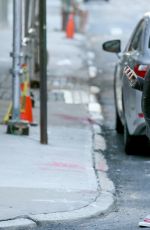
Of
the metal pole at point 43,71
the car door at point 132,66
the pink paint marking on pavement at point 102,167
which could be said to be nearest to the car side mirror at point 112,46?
the car door at point 132,66

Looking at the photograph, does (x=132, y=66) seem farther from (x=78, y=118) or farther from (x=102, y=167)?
(x=78, y=118)

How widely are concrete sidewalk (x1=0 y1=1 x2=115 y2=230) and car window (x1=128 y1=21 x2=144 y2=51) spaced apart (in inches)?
51.0

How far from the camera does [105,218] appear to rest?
832 cm

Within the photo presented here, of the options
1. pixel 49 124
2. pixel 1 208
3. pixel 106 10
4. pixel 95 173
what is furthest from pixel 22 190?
pixel 106 10

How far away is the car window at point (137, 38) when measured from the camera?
12.3m

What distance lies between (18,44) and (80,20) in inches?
833

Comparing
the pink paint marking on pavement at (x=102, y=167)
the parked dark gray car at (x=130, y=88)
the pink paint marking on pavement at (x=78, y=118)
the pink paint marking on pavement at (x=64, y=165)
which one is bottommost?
the pink paint marking on pavement at (x=78, y=118)

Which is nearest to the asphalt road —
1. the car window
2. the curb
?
the curb

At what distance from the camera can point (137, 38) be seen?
1250 centimetres

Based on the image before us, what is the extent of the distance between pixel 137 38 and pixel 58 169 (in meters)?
2.92

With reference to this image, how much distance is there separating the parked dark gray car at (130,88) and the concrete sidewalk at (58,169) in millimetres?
469

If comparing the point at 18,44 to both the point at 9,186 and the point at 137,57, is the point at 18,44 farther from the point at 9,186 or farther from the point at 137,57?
the point at 9,186

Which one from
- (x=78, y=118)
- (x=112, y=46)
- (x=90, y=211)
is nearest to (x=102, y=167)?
(x=90, y=211)

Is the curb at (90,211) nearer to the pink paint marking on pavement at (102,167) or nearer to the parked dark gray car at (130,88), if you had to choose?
the pink paint marking on pavement at (102,167)
